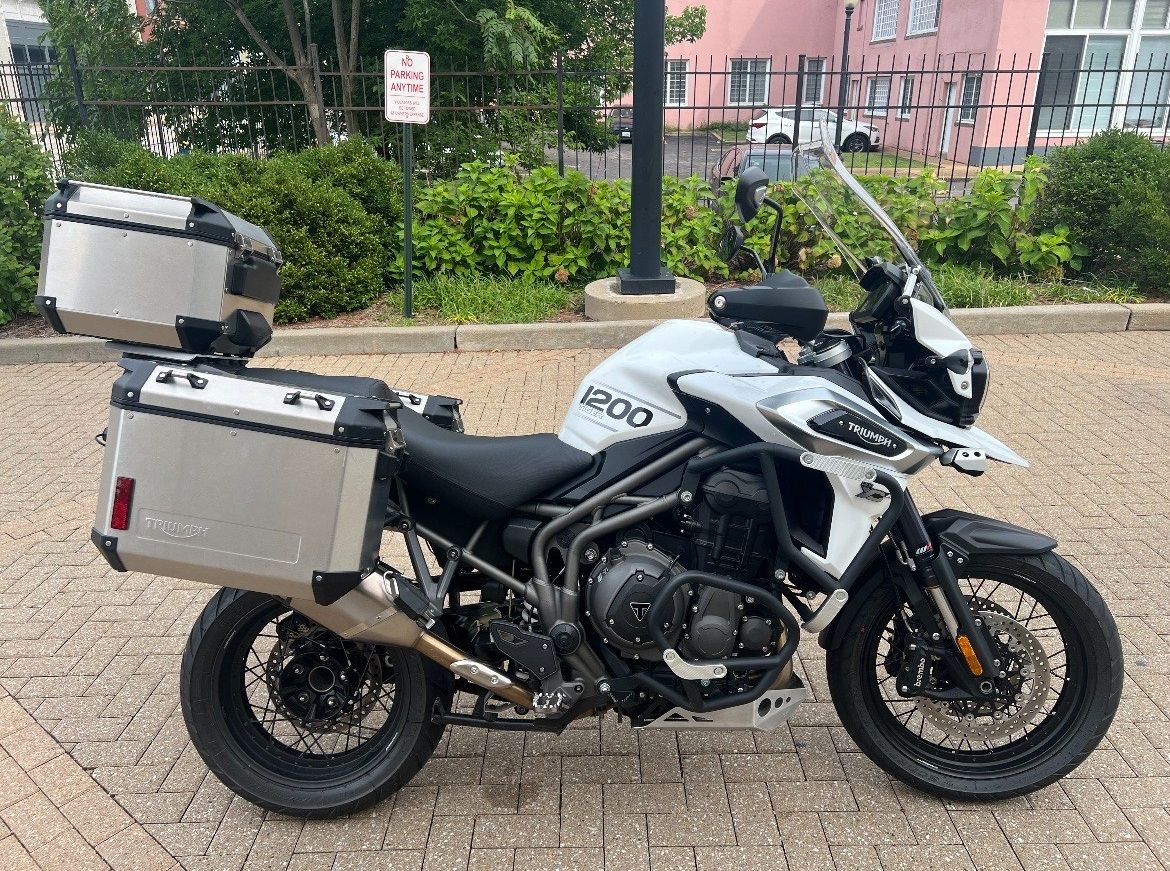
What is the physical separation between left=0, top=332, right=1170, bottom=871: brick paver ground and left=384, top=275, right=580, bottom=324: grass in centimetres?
408

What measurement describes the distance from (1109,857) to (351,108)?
30.7ft

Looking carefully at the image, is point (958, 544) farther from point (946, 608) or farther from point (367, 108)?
point (367, 108)

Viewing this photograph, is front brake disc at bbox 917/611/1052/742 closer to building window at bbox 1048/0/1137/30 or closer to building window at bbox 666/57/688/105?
building window at bbox 666/57/688/105

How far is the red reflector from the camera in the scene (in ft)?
7.43

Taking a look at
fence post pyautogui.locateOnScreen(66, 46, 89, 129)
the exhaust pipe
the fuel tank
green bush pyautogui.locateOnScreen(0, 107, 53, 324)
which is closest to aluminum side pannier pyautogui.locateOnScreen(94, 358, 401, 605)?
the exhaust pipe

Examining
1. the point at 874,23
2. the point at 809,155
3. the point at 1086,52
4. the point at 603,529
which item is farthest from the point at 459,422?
the point at 874,23

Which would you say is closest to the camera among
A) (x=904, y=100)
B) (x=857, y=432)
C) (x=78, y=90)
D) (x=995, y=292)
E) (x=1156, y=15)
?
(x=857, y=432)

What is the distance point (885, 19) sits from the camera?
30.5 metres

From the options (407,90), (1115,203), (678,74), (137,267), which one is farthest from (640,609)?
(678,74)

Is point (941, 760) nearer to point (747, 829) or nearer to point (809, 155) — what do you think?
point (747, 829)

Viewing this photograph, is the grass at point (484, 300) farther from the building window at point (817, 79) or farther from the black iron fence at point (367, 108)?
the building window at point (817, 79)

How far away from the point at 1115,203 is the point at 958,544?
7122mm

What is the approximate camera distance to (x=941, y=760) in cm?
288

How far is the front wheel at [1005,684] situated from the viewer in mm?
2646
